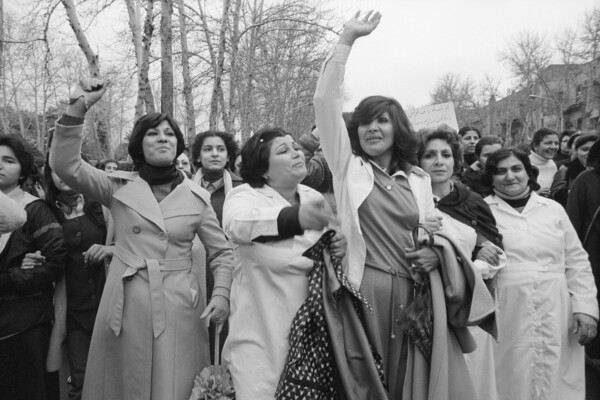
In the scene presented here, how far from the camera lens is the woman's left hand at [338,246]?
2.35m

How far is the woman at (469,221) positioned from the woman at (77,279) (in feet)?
7.78

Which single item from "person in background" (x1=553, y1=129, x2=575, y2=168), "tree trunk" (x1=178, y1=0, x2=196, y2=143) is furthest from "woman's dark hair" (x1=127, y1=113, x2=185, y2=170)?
"tree trunk" (x1=178, y1=0, x2=196, y2=143)

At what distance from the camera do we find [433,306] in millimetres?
2279

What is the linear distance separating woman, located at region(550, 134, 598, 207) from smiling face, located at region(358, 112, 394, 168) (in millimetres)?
3023

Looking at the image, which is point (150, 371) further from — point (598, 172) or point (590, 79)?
point (590, 79)

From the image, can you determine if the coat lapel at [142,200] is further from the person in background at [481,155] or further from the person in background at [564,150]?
the person in background at [564,150]

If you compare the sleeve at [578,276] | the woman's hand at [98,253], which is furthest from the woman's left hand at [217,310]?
the sleeve at [578,276]

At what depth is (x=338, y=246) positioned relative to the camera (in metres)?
2.35

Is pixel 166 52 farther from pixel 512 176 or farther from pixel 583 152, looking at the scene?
pixel 512 176

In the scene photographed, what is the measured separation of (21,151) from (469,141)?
468 cm

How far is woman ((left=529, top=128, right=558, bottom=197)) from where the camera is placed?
579 centimetres

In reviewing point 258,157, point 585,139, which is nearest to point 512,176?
point 258,157

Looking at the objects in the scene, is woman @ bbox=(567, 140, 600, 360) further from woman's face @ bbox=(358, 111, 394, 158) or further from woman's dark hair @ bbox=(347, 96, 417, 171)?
woman's face @ bbox=(358, 111, 394, 158)

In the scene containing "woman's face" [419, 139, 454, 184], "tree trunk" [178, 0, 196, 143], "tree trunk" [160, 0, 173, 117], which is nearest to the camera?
"woman's face" [419, 139, 454, 184]
